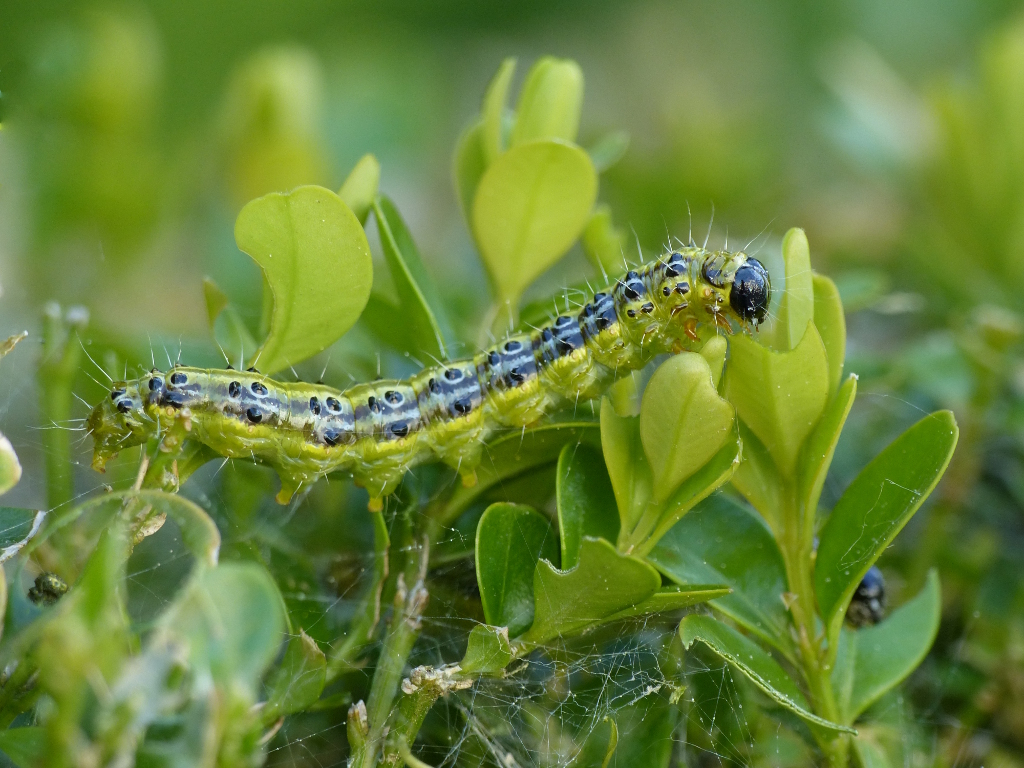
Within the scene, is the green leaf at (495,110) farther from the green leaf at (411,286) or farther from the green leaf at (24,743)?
the green leaf at (24,743)

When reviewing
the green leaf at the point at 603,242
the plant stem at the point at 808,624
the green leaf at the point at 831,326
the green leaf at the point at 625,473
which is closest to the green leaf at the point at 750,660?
the plant stem at the point at 808,624

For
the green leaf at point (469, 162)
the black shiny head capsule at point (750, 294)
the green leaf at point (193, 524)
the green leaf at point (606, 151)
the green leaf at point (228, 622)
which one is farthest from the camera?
the green leaf at point (606, 151)

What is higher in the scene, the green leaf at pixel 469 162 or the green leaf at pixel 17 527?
the green leaf at pixel 469 162

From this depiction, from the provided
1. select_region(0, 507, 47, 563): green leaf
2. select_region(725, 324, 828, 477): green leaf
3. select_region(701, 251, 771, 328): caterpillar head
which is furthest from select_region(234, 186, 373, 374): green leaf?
select_region(701, 251, 771, 328): caterpillar head

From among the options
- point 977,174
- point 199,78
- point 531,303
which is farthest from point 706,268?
point 199,78

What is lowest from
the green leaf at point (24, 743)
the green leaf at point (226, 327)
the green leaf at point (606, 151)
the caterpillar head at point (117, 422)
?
the green leaf at point (24, 743)

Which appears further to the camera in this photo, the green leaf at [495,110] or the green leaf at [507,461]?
the green leaf at [495,110]

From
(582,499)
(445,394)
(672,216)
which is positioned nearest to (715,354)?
(582,499)

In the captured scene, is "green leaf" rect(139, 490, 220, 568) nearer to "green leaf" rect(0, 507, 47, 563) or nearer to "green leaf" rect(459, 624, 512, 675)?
"green leaf" rect(0, 507, 47, 563)
